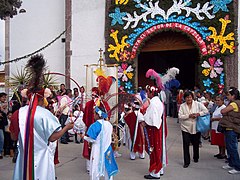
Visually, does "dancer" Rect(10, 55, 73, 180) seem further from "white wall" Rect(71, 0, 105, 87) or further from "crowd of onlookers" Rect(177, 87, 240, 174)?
"white wall" Rect(71, 0, 105, 87)

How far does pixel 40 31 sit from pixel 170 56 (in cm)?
938

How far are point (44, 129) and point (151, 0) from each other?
37.6 feet

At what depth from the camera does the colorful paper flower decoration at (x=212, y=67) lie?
41.5 ft

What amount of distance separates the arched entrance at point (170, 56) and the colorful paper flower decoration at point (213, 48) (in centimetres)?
74

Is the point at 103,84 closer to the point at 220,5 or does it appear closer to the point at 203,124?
the point at 203,124

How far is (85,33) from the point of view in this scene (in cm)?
1533

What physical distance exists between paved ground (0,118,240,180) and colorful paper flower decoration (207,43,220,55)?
18.3ft

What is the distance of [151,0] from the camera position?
1378 cm

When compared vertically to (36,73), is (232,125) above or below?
below

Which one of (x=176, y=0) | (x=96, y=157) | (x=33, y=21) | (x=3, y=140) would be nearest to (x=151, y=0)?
(x=176, y=0)

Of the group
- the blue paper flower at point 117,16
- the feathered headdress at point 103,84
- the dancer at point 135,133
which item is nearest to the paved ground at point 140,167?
the dancer at point 135,133

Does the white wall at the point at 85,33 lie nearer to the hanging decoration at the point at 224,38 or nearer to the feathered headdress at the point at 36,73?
the hanging decoration at the point at 224,38

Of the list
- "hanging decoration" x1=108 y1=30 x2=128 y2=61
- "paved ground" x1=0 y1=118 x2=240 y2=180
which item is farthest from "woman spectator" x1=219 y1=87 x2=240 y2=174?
"hanging decoration" x1=108 y1=30 x2=128 y2=61

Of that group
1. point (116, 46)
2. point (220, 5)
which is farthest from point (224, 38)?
point (116, 46)
